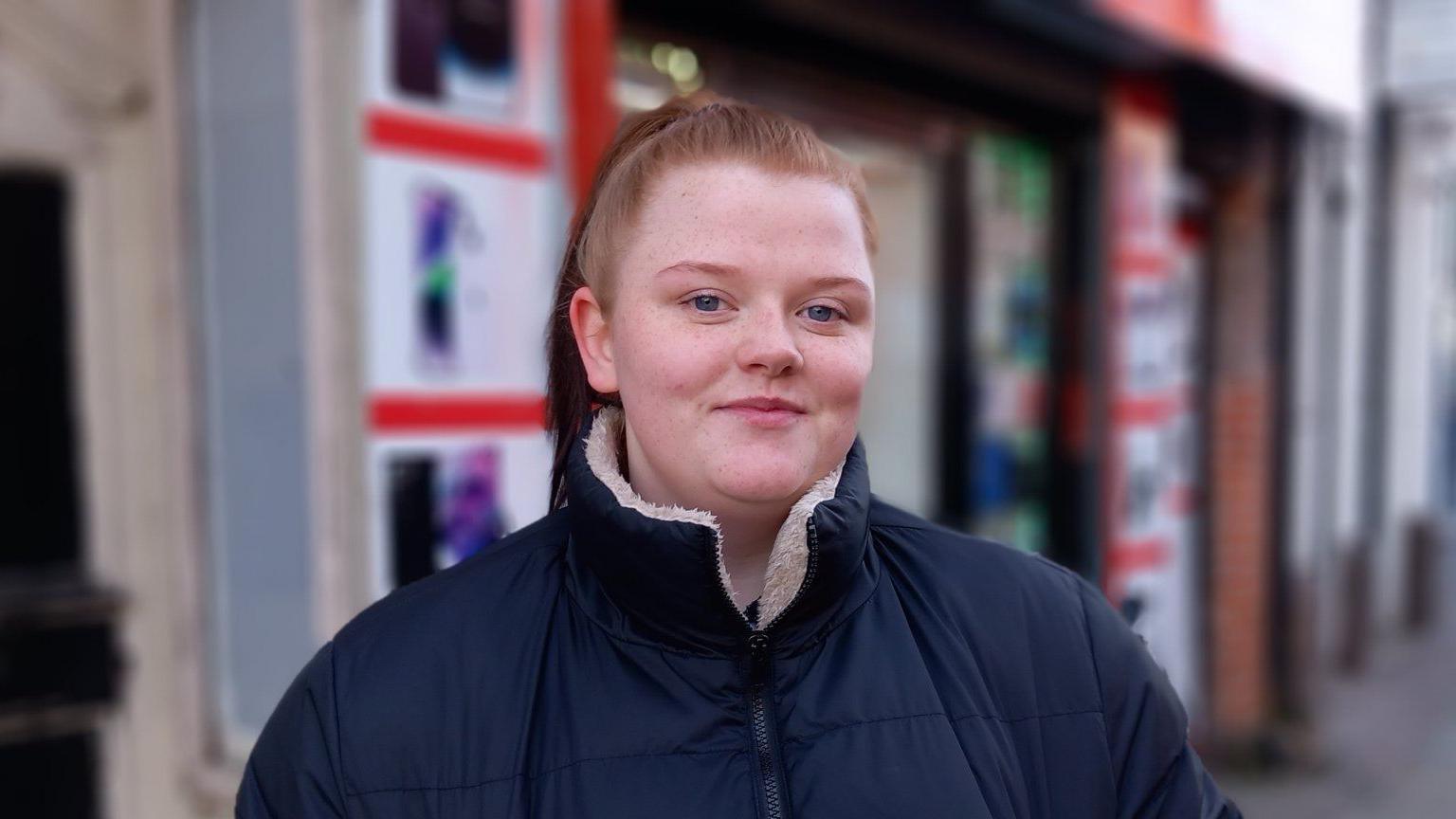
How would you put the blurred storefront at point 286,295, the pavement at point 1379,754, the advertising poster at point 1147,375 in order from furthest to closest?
the pavement at point 1379,754 → the advertising poster at point 1147,375 → the blurred storefront at point 286,295

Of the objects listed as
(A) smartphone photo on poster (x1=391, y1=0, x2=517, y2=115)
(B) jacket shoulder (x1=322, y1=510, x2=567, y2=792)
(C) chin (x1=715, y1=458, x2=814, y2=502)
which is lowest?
(B) jacket shoulder (x1=322, y1=510, x2=567, y2=792)

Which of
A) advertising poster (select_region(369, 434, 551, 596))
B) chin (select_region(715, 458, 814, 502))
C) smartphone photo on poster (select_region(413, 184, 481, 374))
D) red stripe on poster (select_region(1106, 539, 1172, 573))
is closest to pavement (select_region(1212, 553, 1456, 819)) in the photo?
red stripe on poster (select_region(1106, 539, 1172, 573))

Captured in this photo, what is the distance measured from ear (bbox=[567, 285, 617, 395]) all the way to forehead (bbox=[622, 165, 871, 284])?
0.11m

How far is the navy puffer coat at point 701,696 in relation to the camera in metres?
1.26

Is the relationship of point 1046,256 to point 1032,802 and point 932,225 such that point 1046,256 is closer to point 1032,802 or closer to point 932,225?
point 932,225

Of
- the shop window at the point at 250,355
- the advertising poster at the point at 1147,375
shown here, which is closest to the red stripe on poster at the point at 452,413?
the shop window at the point at 250,355

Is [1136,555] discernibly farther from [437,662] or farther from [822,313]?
[437,662]

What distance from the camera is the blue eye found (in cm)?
135

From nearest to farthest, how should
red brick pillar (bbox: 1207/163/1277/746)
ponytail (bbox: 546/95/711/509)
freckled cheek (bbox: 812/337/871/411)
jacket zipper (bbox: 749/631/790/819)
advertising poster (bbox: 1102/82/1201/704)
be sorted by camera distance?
jacket zipper (bbox: 749/631/790/819)
freckled cheek (bbox: 812/337/871/411)
ponytail (bbox: 546/95/711/509)
advertising poster (bbox: 1102/82/1201/704)
red brick pillar (bbox: 1207/163/1277/746)

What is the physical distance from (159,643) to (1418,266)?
1026 centimetres

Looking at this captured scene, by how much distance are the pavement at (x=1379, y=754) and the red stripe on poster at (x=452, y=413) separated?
4280mm

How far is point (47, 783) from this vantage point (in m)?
2.79

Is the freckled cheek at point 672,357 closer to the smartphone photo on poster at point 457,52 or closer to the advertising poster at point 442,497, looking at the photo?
the advertising poster at point 442,497

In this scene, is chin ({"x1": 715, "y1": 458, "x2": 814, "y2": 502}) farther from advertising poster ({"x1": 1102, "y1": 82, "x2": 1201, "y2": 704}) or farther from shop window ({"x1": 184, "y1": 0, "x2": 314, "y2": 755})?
advertising poster ({"x1": 1102, "y1": 82, "x2": 1201, "y2": 704})
